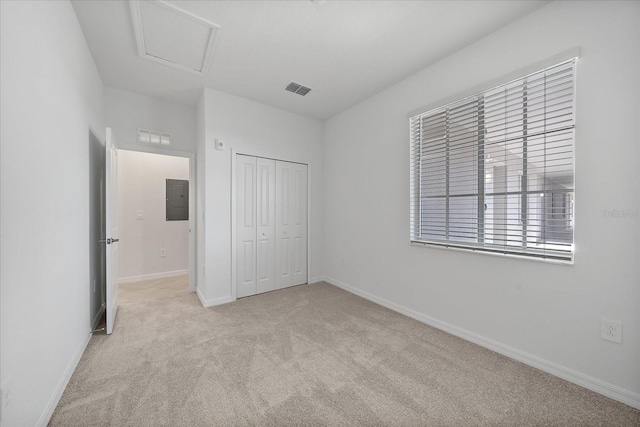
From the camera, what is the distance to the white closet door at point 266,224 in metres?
3.63

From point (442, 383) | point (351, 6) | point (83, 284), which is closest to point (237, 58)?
point (351, 6)

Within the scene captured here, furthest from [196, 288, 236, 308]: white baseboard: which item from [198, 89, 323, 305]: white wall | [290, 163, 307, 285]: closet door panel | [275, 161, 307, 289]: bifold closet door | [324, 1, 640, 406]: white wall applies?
[324, 1, 640, 406]: white wall

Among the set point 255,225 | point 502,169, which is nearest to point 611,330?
point 502,169

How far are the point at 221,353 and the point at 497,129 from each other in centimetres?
298

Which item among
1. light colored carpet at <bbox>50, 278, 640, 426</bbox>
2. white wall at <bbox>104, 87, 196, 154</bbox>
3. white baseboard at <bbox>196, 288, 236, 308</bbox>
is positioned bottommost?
light colored carpet at <bbox>50, 278, 640, 426</bbox>

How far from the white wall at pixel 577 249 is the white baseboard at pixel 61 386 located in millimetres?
2898

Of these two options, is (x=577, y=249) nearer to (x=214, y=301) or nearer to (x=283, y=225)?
(x=283, y=225)

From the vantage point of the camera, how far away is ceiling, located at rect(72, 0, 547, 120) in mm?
1924

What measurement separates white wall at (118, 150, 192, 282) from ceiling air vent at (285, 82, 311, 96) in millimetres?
2666

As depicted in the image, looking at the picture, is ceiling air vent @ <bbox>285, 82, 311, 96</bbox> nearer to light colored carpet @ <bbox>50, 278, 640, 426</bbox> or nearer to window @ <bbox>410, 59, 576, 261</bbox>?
window @ <bbox>410, 59, 576, 261</bbox>

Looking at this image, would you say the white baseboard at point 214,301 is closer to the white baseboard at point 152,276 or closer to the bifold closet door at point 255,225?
the bifold closet door at point 255,225

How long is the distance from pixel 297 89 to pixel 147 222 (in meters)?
3.38

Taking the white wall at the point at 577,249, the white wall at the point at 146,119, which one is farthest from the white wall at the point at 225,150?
the white wall at the point at 577,249

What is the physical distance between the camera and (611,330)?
1620mm
